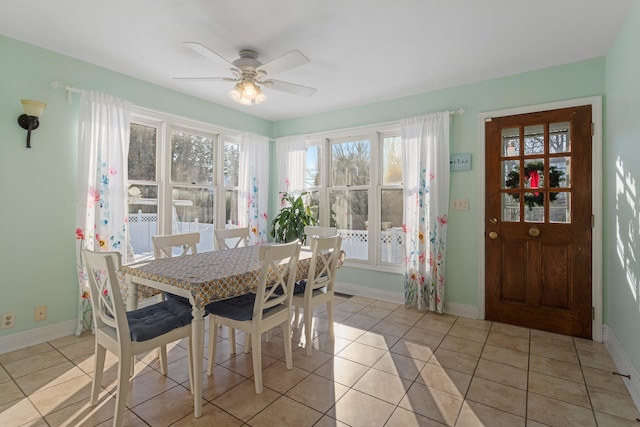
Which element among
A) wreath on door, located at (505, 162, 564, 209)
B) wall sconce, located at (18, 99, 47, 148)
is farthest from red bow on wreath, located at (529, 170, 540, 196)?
wall sconce, located at (18, 99, 47, 148)

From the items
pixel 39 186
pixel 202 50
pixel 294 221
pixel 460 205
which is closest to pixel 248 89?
pixel 202 50

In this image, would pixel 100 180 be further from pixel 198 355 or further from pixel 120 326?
pixel 198 355

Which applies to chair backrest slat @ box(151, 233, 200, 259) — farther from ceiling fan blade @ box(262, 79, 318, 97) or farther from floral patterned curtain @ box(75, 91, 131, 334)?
ceiling fan blade @ box(262, 79, 318, 97)

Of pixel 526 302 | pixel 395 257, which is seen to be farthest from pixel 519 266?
pixel 395 257

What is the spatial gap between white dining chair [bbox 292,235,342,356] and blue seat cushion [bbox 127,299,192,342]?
0.90 metres

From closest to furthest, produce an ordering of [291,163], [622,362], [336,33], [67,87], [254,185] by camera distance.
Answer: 1. [622,362]
2. [336,33]
3. [67,87]
4. [254,185]
5. [291,163]

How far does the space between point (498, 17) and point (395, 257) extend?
8.79 feet

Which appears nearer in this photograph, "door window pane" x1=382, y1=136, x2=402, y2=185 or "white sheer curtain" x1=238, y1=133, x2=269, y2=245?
"door window pane" x1=382, y1=136, x2=402, y2=185

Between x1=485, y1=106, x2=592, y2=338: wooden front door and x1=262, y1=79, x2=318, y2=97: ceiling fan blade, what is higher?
x1=262, y1=79, x2=318, y2=97: ceiling fan blade

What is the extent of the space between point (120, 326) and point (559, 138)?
3812 mm

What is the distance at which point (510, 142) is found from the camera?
10.8ft

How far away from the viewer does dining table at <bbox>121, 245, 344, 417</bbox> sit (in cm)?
183

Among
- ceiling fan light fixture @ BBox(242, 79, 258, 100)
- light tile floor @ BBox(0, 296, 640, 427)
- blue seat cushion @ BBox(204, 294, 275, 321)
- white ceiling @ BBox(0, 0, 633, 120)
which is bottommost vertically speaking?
light tile floor @ BBox(0, 296, 640, 427)

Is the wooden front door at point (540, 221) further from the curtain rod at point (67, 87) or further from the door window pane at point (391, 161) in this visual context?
the curtain rod at point (67, 87)
